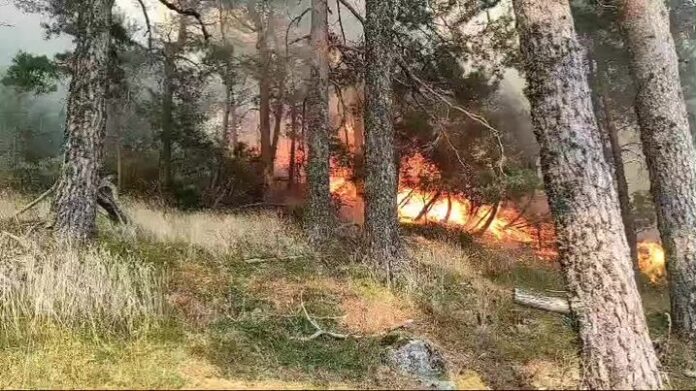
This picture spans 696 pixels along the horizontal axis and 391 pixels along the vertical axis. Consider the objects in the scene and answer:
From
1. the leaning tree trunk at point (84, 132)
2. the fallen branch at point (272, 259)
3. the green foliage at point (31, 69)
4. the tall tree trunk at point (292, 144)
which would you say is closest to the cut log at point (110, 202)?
the leaning tree trunk at point (84, 132)

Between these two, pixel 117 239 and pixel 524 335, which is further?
pixel 117 239

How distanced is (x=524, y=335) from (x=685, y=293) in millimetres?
2342

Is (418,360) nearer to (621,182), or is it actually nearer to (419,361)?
(419,361)

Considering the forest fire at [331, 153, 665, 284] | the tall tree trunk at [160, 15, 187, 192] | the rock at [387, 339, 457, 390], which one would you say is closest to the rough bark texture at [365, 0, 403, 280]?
the rock at [387, 339, 457, 390]

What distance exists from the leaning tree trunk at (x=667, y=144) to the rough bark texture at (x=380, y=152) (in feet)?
11.0

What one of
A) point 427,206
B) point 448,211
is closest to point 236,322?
point 427,206

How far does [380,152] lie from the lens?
9047mm

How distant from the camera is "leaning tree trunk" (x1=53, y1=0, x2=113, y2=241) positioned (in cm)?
758

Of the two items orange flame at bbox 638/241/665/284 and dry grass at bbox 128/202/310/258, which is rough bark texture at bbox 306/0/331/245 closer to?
dry grass at bbox 128/202/310/258

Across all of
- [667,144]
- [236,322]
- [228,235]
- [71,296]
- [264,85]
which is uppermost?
[264,85]

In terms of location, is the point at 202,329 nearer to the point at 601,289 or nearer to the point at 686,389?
the point at 601,289

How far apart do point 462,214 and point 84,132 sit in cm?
1352

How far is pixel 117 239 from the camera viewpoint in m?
8.65

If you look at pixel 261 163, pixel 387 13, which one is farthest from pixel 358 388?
pixel 261 163
